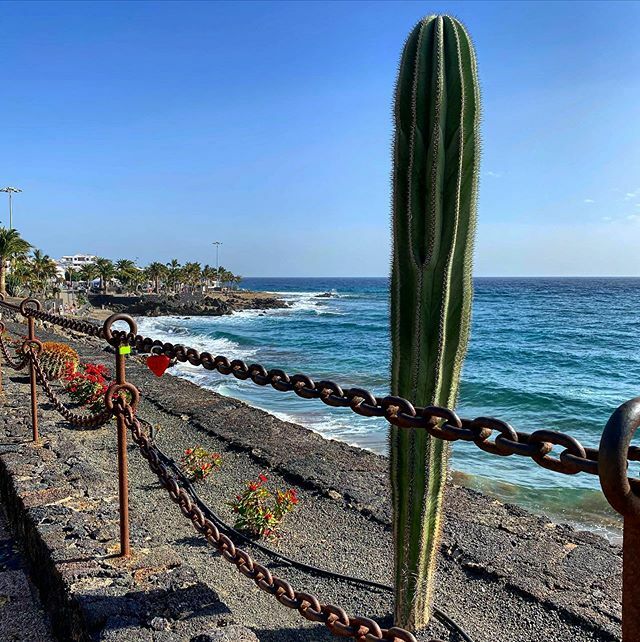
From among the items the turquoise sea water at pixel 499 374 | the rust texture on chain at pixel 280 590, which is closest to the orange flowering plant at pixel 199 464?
the turquoise sea water at pixel 499 374

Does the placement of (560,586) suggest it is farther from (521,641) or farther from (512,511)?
(512,511)

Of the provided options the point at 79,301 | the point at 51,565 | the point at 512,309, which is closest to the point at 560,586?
the point at 51,565

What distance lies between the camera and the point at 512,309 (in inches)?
2803

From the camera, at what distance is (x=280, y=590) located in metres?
1.80

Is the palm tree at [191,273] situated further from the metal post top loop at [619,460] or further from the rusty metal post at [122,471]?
the metal post top loop at [619,460]

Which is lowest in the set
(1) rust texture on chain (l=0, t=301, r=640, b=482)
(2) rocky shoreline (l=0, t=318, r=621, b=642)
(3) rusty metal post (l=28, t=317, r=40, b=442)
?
(2) rocky shoreline (l=0, t=318, r=621, b=642)

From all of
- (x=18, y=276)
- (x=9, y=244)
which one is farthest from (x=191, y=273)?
(x=9, y=244)

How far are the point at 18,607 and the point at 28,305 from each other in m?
2.99

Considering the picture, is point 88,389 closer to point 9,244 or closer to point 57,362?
point 57,362

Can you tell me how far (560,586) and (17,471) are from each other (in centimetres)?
466

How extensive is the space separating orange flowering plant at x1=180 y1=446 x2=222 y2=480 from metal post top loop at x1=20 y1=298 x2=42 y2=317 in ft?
10.2

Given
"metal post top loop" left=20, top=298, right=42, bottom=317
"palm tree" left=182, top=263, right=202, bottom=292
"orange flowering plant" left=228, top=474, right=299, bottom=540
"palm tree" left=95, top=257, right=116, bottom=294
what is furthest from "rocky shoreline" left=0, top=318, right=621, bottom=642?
"palm tree" left=182, top=263, right=202, bottom=292

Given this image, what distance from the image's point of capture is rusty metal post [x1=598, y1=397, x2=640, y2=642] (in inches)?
29.8

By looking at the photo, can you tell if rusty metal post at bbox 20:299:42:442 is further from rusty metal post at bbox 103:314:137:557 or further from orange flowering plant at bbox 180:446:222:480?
orange flowering plant at bbox 180:446:222:480
